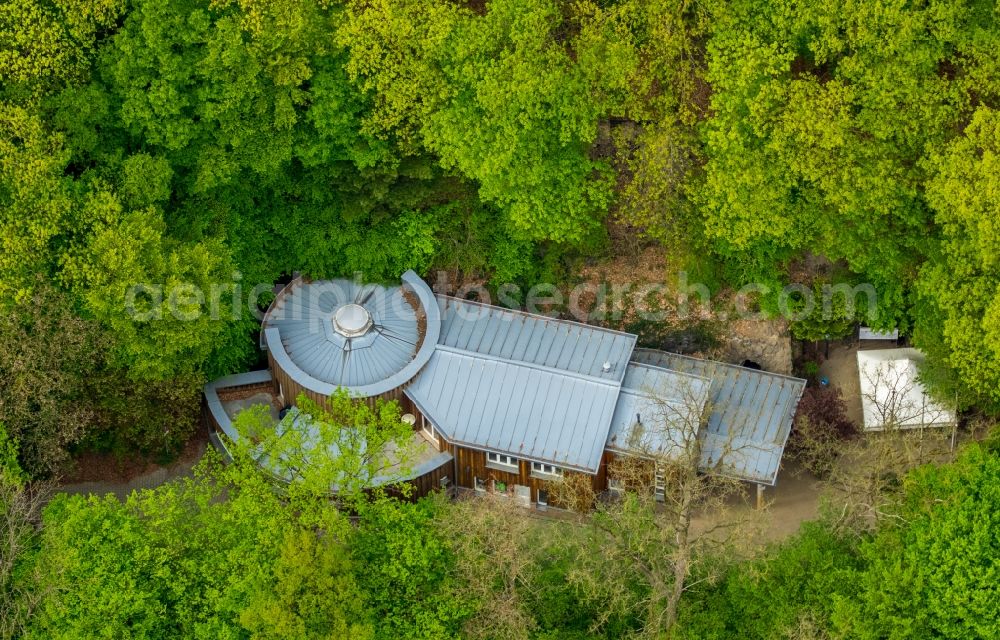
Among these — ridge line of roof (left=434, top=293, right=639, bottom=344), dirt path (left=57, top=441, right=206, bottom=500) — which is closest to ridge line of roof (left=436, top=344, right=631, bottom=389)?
ridge line of roof (left=434, top=293, right=639, bottom=344)

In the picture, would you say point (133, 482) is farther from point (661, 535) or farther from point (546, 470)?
point (661, 535)

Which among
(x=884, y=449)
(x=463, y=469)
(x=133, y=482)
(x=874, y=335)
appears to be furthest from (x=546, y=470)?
(x=133, y=482)

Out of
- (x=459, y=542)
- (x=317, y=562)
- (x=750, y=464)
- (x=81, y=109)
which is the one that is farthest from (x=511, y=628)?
(x=81, y=109)

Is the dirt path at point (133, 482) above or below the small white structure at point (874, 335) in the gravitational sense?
below

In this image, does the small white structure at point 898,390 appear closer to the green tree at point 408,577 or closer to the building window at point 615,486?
the building window at point 615,486

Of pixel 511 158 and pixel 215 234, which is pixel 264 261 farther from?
pixel 511 158

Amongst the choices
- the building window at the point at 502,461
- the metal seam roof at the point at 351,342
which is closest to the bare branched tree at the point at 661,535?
the building window at the point at 502,461
